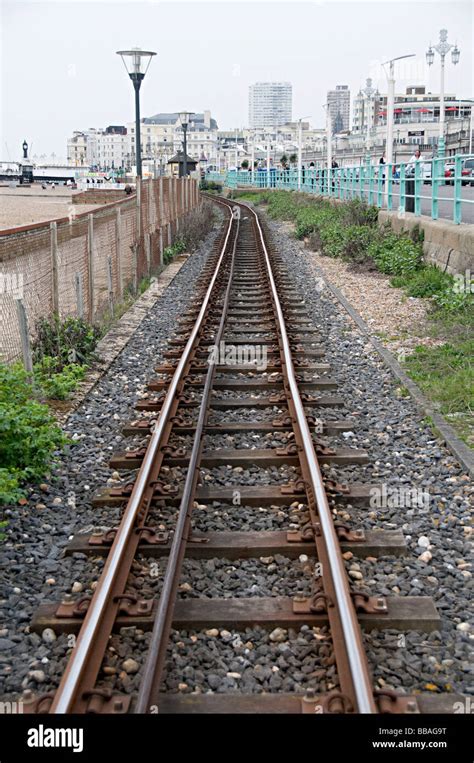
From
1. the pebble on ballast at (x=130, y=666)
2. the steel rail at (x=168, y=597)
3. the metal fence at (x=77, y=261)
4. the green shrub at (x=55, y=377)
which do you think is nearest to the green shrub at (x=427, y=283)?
the metal fence at (x=77, y=261)

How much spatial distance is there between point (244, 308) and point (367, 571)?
372 inches

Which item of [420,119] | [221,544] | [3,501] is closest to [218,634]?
[221,544]

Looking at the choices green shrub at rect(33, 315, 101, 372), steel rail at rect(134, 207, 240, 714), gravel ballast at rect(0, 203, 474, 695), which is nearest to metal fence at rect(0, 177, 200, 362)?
green shrub at rect(33, 315, 101, 372)

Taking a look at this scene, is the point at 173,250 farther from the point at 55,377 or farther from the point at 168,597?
the point at 168,597

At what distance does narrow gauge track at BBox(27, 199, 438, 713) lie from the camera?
3793 millimetres

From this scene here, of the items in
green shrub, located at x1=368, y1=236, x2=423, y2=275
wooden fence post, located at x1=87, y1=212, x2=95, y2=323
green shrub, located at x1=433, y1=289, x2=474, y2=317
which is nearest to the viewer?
green shrub, located at x1=433, y1=289, x2=474, y2=317

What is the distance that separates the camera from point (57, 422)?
804 cm

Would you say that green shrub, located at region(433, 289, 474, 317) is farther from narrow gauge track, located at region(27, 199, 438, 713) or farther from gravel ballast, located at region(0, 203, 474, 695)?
gravel ballast, located at region(0, 203, 474, 695)

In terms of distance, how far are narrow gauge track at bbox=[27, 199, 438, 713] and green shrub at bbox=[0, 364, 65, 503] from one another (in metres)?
0.54

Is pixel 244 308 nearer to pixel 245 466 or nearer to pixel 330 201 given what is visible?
pixel 245 466

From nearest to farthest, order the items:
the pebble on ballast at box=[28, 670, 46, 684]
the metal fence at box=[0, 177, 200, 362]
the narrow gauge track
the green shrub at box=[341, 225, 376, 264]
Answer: the narrow gauge track, the pebble on ballast at box=[28, 670, 46, 684], the metal fence at box=[0, 177, 200, 362], the green shrub at box=[341, 225, 376, 264]

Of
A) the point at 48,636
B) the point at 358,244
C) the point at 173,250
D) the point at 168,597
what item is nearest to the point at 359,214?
the point at 358,244

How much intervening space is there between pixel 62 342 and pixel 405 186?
38.7 feet
